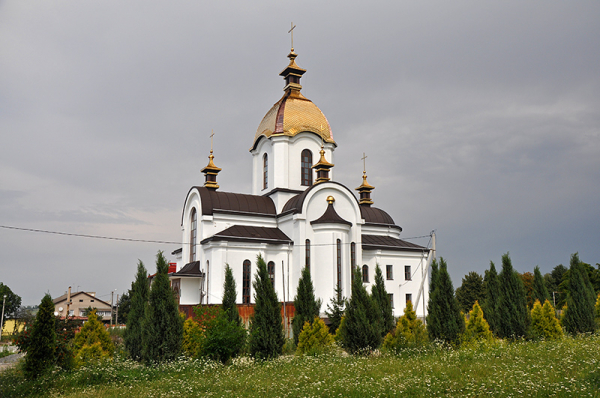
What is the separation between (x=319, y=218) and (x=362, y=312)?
11397mm

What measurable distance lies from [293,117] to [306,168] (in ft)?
10.5

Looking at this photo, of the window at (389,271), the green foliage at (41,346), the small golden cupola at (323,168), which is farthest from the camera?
the window at (389,271)

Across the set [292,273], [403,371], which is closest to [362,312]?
[403,371]

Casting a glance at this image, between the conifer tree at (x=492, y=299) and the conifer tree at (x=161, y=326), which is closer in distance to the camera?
the conifer tree at (x=161, y=326)

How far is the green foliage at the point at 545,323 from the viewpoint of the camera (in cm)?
1500

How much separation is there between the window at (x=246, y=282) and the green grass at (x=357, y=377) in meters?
11.0

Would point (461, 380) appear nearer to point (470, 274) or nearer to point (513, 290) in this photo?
point (513, 290)

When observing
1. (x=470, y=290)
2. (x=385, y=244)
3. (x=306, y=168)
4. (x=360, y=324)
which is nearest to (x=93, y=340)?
(x=360, y=324)

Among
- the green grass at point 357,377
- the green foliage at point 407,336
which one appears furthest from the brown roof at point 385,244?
the green grass at point 357,377

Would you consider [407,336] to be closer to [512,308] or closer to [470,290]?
[512,308]

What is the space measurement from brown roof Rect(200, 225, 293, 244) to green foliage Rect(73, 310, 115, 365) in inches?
368

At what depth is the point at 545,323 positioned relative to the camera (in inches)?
597

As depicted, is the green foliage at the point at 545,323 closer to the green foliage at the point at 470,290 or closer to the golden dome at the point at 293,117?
the golden dome at the point at 293,117

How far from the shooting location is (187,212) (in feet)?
87.8
